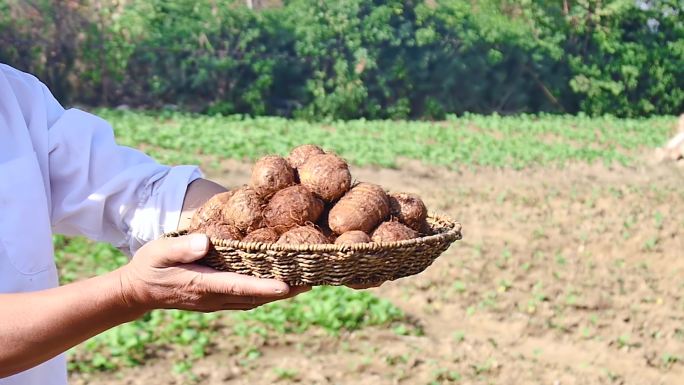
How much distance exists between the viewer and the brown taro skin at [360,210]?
2.29m

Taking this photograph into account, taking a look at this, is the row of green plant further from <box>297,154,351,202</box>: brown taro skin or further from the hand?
the hand

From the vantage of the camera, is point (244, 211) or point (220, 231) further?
point (244, 211)

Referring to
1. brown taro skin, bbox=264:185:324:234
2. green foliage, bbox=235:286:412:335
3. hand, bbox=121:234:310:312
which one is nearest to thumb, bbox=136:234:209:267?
hand, bbox=121:234:310:312

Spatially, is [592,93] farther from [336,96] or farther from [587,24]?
[336,96]

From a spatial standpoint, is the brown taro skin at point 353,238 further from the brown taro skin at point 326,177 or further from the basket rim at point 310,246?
the brown taro skin at point 326,177

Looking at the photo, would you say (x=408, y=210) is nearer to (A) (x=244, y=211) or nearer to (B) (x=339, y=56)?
(A) (x=244, y=211)

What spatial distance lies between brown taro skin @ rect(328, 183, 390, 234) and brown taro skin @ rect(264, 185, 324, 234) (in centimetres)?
5

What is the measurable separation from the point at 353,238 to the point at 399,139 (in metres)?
9.87

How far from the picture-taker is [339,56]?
14945 mm

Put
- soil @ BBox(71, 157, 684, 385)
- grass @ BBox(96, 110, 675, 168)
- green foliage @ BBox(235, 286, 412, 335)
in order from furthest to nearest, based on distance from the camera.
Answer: grass @ BBox(96, 110, 675, 168) < green foliage @ BBox(235, 286, 412, 335) < soil @ BBox(71, 157, 684, 385)

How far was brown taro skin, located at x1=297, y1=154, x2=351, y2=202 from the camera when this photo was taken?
2.44 m

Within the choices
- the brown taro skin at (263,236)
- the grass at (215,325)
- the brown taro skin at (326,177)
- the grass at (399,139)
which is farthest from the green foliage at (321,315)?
the grass at (399,139)

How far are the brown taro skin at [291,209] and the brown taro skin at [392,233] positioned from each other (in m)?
0.17

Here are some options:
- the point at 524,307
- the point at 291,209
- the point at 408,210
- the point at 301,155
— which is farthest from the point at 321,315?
the point at 291,209
